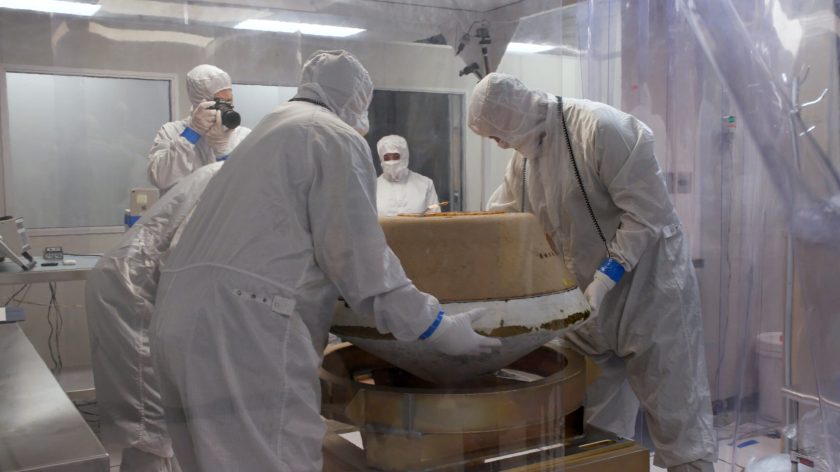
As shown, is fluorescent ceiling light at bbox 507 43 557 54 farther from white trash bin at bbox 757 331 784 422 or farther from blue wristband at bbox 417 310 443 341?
white trash bin at bbox 757 331 784 422

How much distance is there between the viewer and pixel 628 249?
1937mm

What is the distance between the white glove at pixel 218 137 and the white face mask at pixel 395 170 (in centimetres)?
31

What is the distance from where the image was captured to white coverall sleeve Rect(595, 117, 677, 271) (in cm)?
193

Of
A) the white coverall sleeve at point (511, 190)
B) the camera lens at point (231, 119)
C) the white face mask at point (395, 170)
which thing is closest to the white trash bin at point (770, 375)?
the white coverall sleeve at point (511, 190)

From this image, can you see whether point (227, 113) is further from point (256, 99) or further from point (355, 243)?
point (355, 243)

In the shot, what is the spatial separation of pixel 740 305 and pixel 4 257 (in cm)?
203

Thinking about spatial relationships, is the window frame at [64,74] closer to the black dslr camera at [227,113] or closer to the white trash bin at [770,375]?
the black dslr camera at [227,113]

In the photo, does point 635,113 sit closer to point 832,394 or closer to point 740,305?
point 740,305

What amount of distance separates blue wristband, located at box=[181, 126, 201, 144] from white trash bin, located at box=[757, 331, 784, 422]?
179 cm

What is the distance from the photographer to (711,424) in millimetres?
2033

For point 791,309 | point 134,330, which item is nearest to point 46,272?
Result: point 134,330

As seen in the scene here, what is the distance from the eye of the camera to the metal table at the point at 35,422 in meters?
1.04

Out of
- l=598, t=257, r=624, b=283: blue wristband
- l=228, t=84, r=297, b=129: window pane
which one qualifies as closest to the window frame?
l=228, t=84, r=297, b=129: window pane

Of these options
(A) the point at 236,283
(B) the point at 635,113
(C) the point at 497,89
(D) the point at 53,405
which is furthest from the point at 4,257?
(B) the point at 635,113
